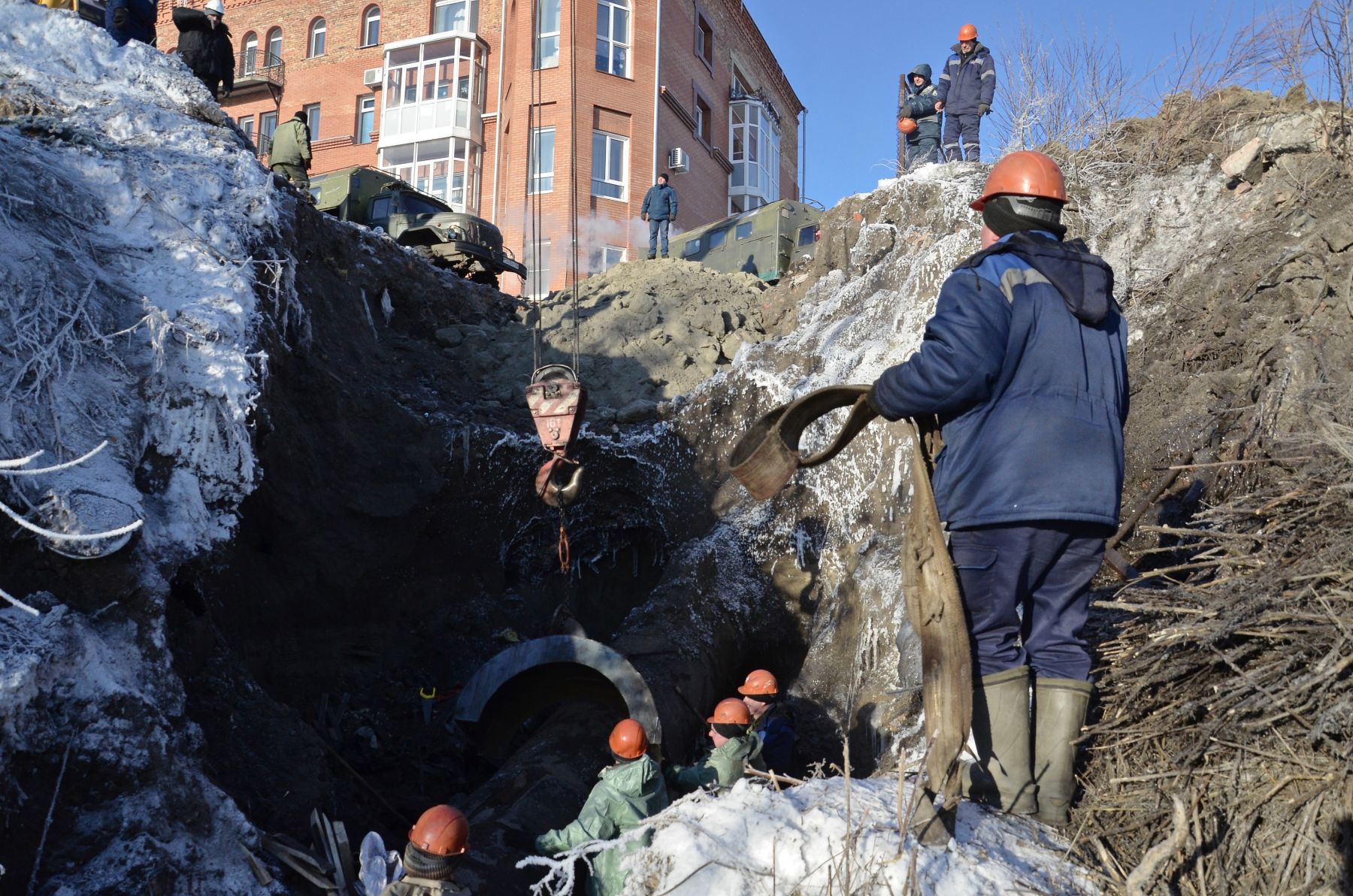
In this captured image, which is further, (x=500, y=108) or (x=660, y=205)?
(x=500, y=108)

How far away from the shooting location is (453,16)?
1089 inches

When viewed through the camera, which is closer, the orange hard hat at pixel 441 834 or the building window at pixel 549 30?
the orange hard hat at pixel 441 834

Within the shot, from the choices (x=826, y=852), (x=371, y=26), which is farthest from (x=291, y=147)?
(x=371, y=26)

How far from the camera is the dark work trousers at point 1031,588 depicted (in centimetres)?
310

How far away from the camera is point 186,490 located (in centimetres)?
590

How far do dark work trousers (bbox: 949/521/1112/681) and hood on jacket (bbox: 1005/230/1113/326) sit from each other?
2.01 feet

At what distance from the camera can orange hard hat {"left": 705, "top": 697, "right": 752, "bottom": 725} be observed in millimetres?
5469

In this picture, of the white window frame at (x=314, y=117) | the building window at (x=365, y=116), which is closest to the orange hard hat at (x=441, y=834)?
the building window at (x=365, y=116)

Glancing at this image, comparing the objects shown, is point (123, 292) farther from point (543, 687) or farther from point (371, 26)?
point (371, 26)

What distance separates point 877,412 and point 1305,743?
1.42m

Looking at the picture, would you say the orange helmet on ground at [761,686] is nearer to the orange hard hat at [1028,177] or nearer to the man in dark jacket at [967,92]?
the orange hard hat at [1028,177]

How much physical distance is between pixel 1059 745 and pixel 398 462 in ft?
22.3

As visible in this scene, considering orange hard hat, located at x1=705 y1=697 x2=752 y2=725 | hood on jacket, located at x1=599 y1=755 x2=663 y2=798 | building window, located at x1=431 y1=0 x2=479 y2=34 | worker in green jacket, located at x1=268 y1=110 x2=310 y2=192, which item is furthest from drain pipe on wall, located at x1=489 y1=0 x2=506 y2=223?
hood on jacket, located at x1=599 y1=755 x2=663 y2=798

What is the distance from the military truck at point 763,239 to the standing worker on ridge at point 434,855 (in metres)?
11.3
